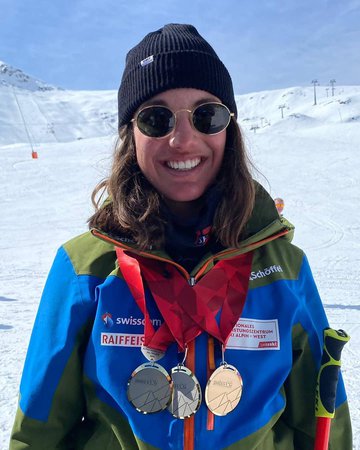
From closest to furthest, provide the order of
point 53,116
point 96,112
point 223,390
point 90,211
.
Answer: point 223,390 → point 90,211 → point 53,116 → point 96,112

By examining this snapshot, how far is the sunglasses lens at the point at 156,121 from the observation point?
1520 mm

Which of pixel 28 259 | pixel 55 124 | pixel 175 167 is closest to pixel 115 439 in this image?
pixel 175 167

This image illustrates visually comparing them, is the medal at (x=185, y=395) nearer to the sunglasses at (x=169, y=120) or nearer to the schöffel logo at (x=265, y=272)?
the schöffel logo at (x=265, y=272)

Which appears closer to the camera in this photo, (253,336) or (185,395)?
(185,395)

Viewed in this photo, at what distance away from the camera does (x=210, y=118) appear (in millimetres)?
1557

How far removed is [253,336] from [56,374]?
27.5 inches

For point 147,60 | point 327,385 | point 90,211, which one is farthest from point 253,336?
point 90,211

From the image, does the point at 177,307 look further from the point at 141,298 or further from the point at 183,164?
the point at 183,164

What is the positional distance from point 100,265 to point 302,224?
11.3 meters

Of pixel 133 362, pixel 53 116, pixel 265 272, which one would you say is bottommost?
pixel 133 362

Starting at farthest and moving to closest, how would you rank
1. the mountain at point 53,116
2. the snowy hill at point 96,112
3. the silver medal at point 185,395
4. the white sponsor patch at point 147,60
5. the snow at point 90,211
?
the mountain at point 53,116
the snowy hill at point 96,112
the snow at point 90,211
the white sponsor patch at point 147,60
the silver medal at point 185,395

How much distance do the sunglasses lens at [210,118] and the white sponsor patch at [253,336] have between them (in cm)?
71

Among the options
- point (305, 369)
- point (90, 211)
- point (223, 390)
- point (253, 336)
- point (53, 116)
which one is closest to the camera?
point (223, 390)

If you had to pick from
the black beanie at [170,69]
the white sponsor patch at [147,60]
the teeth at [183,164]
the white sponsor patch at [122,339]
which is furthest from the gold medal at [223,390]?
the white sponsor patch at [147,60]
